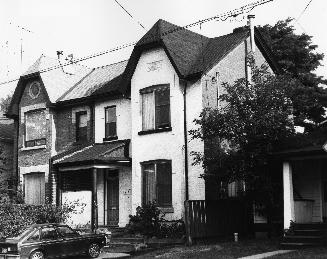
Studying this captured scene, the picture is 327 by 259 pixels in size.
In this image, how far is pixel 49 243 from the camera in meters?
16.5

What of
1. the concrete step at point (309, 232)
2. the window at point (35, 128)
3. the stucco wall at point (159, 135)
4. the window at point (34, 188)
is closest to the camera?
the concrete step at point (309, 232)

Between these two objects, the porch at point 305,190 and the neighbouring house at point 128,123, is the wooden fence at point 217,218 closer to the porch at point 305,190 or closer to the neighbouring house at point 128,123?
the neighbouring house at point 128,123

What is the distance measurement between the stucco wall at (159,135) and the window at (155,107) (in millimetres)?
239

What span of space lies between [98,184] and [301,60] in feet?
65.8

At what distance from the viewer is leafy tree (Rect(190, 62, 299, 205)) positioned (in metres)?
17.8

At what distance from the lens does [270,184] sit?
17812 mm

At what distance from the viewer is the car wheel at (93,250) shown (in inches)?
694

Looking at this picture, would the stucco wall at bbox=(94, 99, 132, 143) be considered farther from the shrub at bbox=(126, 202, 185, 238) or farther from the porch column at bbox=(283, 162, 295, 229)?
the porch column at bbox=(283, 162, 295, 229)

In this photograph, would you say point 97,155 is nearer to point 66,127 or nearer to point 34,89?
point 66,127

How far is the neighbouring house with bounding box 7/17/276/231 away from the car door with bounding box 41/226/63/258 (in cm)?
612

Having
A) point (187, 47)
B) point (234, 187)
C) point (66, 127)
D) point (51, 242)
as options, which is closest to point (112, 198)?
point (66, 127)

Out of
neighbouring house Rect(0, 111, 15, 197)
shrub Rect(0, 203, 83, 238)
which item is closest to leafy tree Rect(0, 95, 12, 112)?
neighbouring house Rect(0, 111, 15, 197)

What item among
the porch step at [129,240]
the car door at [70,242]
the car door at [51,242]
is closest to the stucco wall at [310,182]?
the porch step at [129,240]

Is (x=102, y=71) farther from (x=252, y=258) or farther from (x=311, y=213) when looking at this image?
(x=252, y=258)
